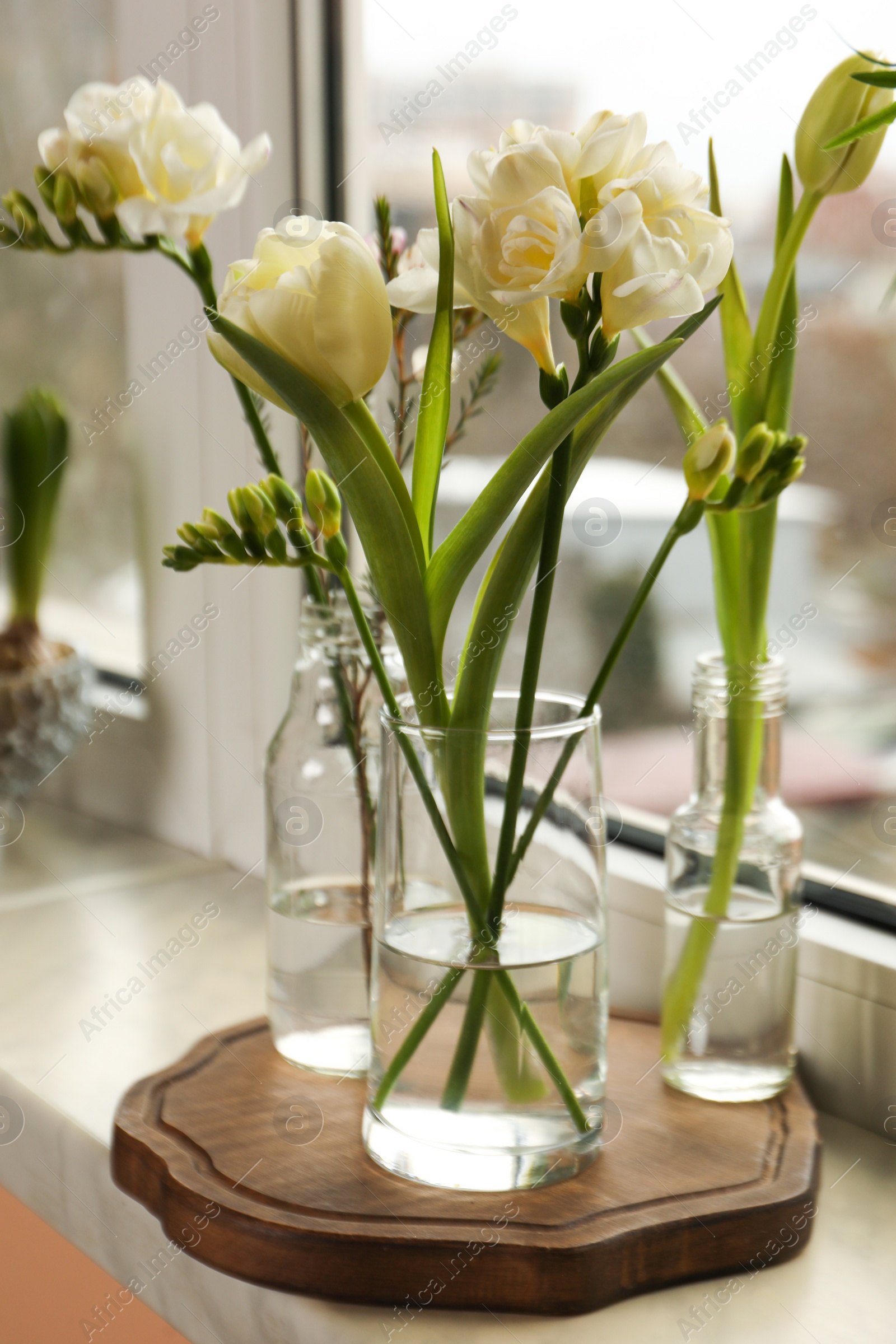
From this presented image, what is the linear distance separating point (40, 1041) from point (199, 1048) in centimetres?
14

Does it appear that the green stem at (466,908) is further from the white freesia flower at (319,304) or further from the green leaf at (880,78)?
the green leaf at (880,78)

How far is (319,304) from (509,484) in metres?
0.10

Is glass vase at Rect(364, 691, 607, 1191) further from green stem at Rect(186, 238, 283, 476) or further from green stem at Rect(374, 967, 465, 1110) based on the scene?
green stem at Rect(186, 238, 283, 476)

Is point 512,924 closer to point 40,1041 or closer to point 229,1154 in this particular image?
point 229,1154

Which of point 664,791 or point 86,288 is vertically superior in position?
point 86,288

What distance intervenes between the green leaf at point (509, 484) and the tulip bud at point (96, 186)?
25cm

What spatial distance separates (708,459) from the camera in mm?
527

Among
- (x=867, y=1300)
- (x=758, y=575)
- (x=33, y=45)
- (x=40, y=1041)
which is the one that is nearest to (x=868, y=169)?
(x=758, y=575)

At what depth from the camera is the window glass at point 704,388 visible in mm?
721

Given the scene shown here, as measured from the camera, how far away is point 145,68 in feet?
3.45

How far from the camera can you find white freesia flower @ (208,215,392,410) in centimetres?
47

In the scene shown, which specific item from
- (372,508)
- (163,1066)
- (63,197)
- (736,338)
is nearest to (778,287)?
(736,338)

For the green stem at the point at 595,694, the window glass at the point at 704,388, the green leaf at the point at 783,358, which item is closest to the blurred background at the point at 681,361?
the window glass at the point at 704,388

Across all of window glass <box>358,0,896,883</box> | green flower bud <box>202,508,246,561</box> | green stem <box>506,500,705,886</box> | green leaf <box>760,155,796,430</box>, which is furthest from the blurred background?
green flower bud <box>202,508,246,561</box>
